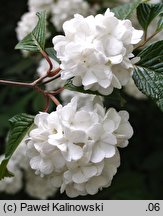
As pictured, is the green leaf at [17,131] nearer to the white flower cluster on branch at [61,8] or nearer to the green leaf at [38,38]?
the green leaf at [38,38]

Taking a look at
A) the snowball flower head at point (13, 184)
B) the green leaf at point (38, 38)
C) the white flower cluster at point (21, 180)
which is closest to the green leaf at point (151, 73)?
the green leaf at point (38, 38)

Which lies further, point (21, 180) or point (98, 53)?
point (21, 180)

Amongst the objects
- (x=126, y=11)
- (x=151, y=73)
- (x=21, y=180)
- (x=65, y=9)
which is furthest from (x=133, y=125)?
(x=151, y=73)

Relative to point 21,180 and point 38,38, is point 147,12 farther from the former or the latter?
point 21,180

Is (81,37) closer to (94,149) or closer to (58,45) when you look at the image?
(58,45)

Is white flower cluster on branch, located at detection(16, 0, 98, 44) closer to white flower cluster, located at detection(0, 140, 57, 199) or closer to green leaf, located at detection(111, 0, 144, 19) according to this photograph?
white flower cluster, located at detection(0, 140, 57, 199)
